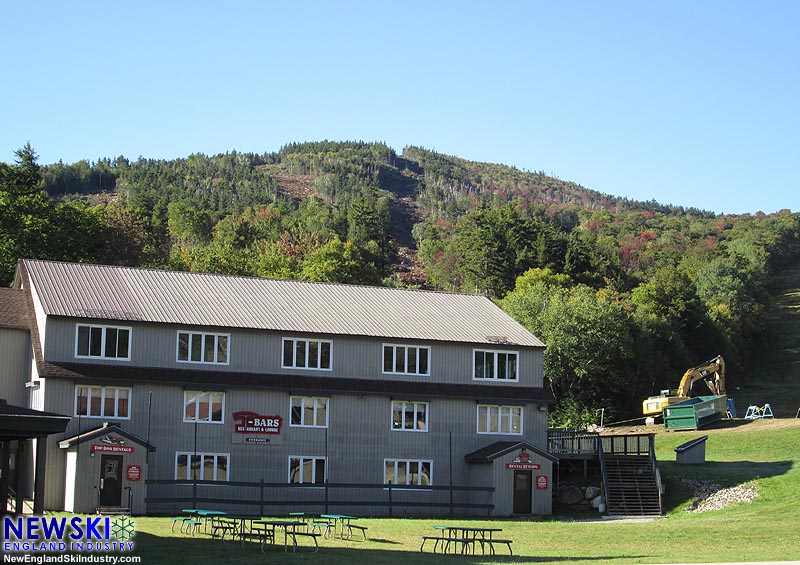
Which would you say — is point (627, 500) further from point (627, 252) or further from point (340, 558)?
point (627, 252)

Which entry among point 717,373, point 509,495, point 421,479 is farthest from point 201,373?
point 717,373

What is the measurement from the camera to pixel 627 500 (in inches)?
1953

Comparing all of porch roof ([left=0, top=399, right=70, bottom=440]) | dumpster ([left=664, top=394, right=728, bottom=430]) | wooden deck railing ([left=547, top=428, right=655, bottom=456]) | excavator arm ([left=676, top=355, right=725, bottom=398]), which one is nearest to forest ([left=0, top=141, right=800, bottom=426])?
excavator arm ([left=676, top=355, right=725, bottom=398])

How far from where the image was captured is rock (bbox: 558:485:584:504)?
168 ft

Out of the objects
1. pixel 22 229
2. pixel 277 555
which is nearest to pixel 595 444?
pixel 277 555

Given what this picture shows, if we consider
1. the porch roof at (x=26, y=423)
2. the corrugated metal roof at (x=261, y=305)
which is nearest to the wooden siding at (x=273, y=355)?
the corrugated metal roof at (x=261, y=305)

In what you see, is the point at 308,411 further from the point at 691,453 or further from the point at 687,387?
the point at 687,387

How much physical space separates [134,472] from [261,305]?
11578 millimetres

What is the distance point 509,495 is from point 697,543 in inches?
609

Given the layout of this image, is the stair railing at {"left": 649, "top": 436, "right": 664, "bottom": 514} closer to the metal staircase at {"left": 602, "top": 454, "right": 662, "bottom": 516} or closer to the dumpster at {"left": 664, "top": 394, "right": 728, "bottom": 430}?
the metal staircase at {"left": 602, "top": 454, "right": 662, "bottom": 516}

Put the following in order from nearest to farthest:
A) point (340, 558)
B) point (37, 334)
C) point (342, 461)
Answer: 1. point (340, 558)
2. point (37, 334)
3. point (342, 461)

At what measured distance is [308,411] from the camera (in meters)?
49.1

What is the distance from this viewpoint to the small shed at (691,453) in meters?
55.1

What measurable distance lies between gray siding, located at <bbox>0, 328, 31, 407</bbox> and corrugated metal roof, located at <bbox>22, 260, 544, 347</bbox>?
8.10ft
